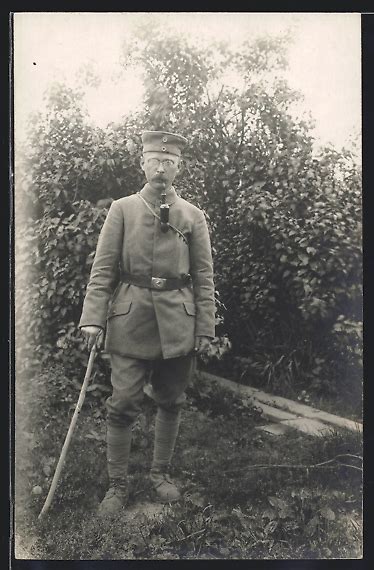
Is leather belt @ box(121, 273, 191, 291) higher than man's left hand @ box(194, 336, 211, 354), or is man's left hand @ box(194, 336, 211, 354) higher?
leather belt @ box(121, 273, 191, 291)

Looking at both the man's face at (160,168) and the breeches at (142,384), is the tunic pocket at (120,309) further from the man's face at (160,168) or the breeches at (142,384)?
the man's face at (160,168)

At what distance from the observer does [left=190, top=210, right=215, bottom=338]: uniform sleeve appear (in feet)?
11.6

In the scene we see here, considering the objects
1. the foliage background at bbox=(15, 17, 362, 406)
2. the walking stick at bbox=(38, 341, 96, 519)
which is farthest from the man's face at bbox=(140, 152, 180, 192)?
the walking stick at bbox=(38, 341, 96, 519)

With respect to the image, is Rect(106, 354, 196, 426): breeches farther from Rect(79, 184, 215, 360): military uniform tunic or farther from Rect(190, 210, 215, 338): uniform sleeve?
Rect(190, 210, 215, 338): uniform sleeve

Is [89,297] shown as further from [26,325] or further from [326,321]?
[326,321]

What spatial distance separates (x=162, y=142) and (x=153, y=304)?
99cm

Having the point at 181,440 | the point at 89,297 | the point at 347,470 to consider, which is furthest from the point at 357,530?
the point at 89,297

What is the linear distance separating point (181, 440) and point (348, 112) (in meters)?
2.33

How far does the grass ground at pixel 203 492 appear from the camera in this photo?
11.5ft

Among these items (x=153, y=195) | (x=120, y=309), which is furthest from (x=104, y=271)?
(x=153, y=195)

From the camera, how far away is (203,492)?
356 cm

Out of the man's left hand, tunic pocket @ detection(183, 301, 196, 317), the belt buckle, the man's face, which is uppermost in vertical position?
the man's face

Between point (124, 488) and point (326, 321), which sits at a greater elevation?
point (326, 321)

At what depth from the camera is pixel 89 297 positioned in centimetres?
343
